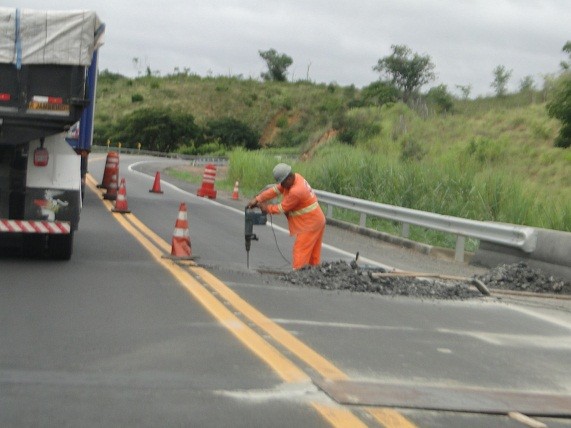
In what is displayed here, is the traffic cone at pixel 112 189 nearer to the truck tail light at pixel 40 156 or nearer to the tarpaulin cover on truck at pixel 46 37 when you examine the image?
the truck tail light at pixel 40 156

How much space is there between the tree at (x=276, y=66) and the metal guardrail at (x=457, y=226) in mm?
126804

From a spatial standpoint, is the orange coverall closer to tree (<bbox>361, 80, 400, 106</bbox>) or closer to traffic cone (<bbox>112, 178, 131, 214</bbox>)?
traffic cone (<bbox>112, 178, 131, 214</bbox>)

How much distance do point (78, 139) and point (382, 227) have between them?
7013 millimetres

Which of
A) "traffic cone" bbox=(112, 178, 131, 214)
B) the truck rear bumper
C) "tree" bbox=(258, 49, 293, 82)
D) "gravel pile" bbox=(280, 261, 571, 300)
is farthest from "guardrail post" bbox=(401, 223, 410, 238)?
"tree" bbox=(258, 49, 293, 82)

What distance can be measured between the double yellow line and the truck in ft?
5.47

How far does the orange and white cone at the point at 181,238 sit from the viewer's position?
13.7 meters

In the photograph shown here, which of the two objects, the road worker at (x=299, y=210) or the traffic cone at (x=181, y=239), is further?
the traffic cone at (x=181, y=239)

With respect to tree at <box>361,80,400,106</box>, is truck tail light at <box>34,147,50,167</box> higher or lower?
lower

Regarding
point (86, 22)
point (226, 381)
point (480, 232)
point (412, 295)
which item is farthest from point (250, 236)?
point (226, 381)

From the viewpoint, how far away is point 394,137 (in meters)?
44.8

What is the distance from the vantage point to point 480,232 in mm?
16391

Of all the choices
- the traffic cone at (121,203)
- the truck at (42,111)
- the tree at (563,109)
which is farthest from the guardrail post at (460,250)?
the tree at (563,109)

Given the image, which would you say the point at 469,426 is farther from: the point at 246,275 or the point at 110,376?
the point at 246,275

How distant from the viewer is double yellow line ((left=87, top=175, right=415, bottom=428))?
5.92m
